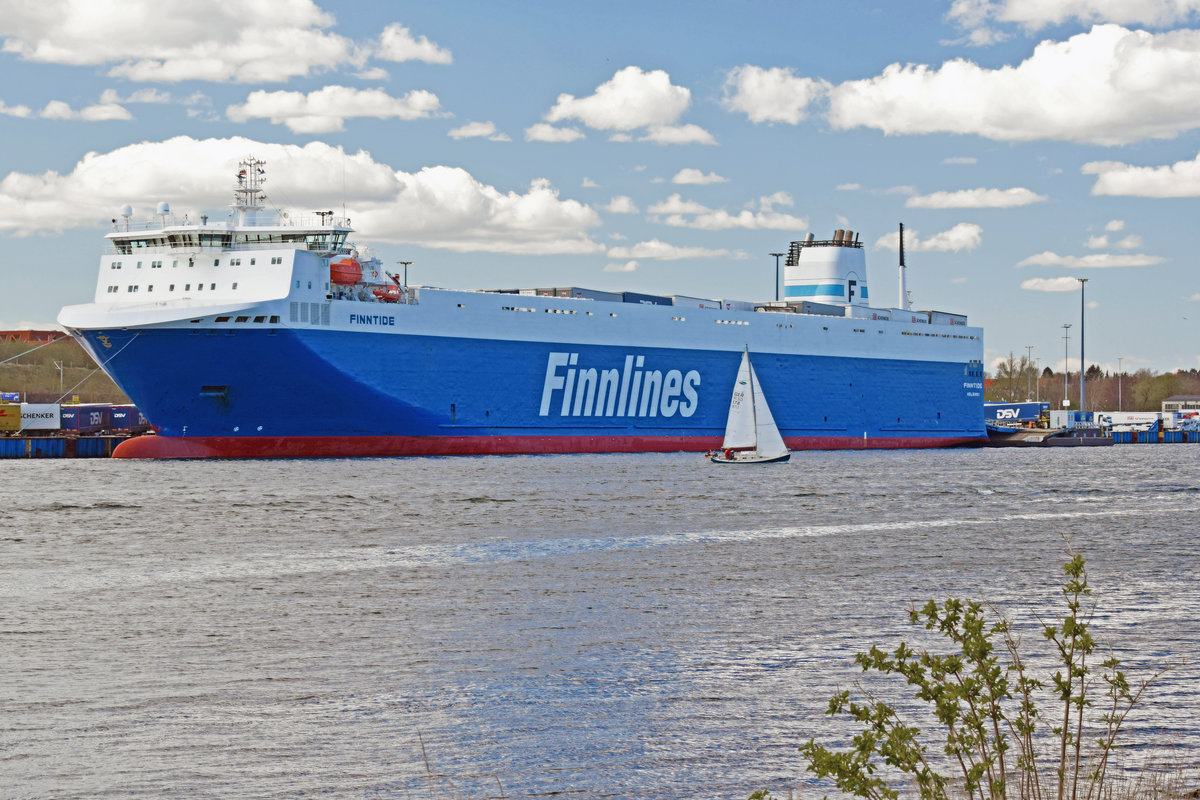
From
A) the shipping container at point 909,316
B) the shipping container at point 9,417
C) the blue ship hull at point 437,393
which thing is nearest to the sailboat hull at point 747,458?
the blue ship hull at point 437,393

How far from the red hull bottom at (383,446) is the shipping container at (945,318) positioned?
993 inches

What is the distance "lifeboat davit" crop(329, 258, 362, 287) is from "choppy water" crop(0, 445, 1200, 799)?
1718 centimetres

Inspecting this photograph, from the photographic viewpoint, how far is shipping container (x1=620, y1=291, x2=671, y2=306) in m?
68.3

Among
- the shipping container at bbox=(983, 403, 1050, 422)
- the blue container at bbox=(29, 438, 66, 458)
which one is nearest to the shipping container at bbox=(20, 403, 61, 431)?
the blue container at bbox=(29, 438, 66, 458)

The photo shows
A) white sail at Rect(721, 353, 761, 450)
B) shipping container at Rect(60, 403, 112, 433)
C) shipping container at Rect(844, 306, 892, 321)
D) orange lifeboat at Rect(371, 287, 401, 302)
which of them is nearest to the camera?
white sail at Rect(721, 353, 761, 450)

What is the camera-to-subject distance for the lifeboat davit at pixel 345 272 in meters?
56.7

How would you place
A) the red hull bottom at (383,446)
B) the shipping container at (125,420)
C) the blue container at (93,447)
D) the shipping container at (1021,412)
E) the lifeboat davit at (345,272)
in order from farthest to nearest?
1. the shipping container at (1021,412)
2. the shipping container at (125,420)
3. the blue container at (93,447)
4. the lifeboat davit at (345,272)
5. the red hull bottom at (383,446)

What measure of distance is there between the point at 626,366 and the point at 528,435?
7.39 metres

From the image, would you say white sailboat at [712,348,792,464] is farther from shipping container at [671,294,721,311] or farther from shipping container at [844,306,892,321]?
shipping container at [844,306,892,321]

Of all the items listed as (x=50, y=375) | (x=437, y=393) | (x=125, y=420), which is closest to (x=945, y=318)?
(x=437, y=393)

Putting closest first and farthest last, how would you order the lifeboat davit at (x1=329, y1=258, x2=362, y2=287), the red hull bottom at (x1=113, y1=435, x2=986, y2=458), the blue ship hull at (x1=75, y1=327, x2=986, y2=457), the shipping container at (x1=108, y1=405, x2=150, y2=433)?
the blue ship hull at (x1=75, y1=327, x2=986, y2=457)
the red hull bottom at (x1=113, y1=435, x2=986, y2=458)
the lifeboat davit at (x1=329, y1=258, x2=362, y2=287)
the shipping container at (x1=108, y1=405, x2=150, y2=433)

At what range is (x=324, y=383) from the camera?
175 ft

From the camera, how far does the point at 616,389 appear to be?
65.9 m

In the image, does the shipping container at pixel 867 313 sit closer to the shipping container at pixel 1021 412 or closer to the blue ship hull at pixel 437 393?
the blue ship hull at pixel 437 393
